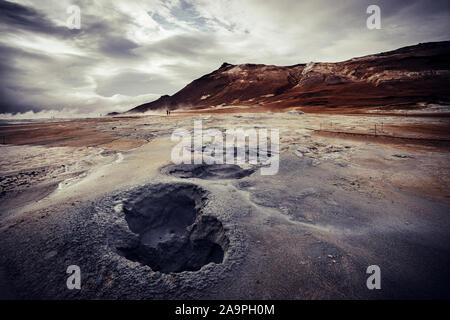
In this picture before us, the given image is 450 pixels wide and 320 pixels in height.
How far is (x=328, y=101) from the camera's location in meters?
27.7

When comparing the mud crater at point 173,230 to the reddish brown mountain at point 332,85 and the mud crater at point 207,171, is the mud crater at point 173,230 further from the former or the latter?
the reddish brown mountain at point 332,85

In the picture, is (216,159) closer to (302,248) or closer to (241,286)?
(302,248)

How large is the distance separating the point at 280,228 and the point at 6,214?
4.30 m

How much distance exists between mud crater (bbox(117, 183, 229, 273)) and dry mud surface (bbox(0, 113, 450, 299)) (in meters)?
0.02

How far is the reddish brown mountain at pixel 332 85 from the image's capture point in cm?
2522

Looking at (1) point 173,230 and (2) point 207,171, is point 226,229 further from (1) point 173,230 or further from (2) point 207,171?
Answer: (2) point 207,171

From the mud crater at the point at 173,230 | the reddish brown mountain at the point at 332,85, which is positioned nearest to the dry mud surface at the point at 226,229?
the mud crater at the point at 173,230

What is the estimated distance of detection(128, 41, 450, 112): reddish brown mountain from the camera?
82.7ft

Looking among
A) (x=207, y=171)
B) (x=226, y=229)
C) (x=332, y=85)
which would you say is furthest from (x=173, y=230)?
(x=332, y=85)

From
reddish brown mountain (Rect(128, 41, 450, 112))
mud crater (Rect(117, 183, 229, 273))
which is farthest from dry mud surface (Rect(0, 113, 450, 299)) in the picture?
reddish brown mountain (Rect(128, 41, 450, 112))

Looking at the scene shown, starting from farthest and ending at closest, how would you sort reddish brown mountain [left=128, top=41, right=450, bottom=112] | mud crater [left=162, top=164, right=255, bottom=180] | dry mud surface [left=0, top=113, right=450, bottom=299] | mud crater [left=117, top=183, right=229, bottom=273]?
reddish brown mountain [left=128, top=41, right=450, bottom=112] < mud crater [left=162, top=164, right=255, bottom=180] < mud crater [left=117, top=183, right=229, bottom=273] < dry mud surface [left=0, top=113, right=450, bottom=299]

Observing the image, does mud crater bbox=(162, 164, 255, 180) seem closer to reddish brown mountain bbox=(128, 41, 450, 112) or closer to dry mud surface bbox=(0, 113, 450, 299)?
dry mud surface bbox=(0, 113, 450, 299)

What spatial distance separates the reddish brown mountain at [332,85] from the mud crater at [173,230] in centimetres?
2312

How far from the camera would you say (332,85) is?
122 feet
